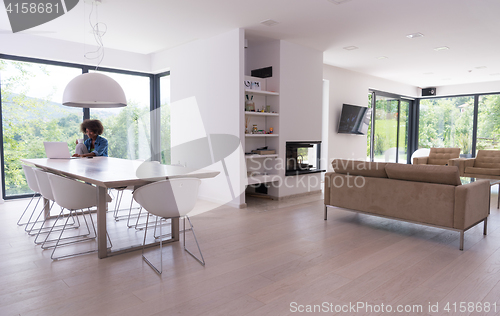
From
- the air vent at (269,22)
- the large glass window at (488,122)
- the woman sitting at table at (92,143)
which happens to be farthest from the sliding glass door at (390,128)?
the woman sitting at table at (92,143)

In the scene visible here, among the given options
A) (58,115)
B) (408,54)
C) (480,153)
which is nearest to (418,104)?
(480,153)

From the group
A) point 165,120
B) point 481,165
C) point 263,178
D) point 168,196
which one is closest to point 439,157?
point 481,165

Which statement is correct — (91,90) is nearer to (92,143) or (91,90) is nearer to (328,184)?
(92,143)

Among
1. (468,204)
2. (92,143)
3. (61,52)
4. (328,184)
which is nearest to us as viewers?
(468,204)

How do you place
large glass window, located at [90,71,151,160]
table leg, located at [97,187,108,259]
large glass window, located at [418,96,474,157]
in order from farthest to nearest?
large glass window, located at [418,96,474,157] < large glass window, located at [90,71,151,160] < table leg, located at [97,187,108,259]

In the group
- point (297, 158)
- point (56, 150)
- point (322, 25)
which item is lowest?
point (297, 158)

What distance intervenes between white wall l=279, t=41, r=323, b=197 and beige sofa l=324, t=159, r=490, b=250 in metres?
1.72

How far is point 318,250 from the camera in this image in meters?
3.15

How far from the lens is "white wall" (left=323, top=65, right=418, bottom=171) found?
25.3ft

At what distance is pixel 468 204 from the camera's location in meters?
3.20

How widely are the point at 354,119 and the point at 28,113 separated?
6687 mm

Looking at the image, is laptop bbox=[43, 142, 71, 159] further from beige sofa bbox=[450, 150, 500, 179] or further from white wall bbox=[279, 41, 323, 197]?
beige sofa bbox=[450, 150, 500, 179]

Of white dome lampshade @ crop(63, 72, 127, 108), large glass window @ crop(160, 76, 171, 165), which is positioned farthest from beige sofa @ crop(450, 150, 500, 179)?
white dome lampshade @ crop(63, 72, 127, 108)

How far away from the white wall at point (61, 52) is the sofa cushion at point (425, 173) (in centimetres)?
537
